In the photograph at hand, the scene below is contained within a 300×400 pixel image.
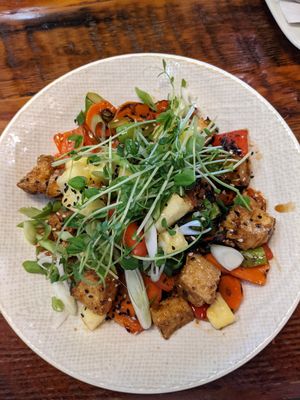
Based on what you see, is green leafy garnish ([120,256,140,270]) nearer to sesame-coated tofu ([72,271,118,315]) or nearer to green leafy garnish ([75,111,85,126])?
sesame-coated tofu ([72,271,118,315])

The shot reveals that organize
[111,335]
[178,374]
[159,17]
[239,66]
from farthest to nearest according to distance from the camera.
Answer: [159,17] → [239,66] → [111,335] → [178,374]

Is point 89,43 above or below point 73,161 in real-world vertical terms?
above

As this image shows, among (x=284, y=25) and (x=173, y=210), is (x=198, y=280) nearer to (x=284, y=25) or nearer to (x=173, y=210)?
(x=173, y=210)

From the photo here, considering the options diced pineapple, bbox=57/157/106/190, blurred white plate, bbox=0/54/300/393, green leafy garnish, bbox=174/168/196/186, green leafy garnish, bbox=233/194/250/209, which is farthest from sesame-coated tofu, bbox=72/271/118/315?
green leafy garnish, bbox=233/194/250/209

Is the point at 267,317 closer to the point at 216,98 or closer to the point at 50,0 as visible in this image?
the point at 216,98

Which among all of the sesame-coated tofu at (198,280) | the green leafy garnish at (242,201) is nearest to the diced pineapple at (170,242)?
the sesame-coated tofu at (198,280)

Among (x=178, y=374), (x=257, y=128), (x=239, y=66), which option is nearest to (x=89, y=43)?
(x=239, y=66)

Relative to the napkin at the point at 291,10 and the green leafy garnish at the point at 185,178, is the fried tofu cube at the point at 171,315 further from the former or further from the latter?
the napkin at the point at 291,10
